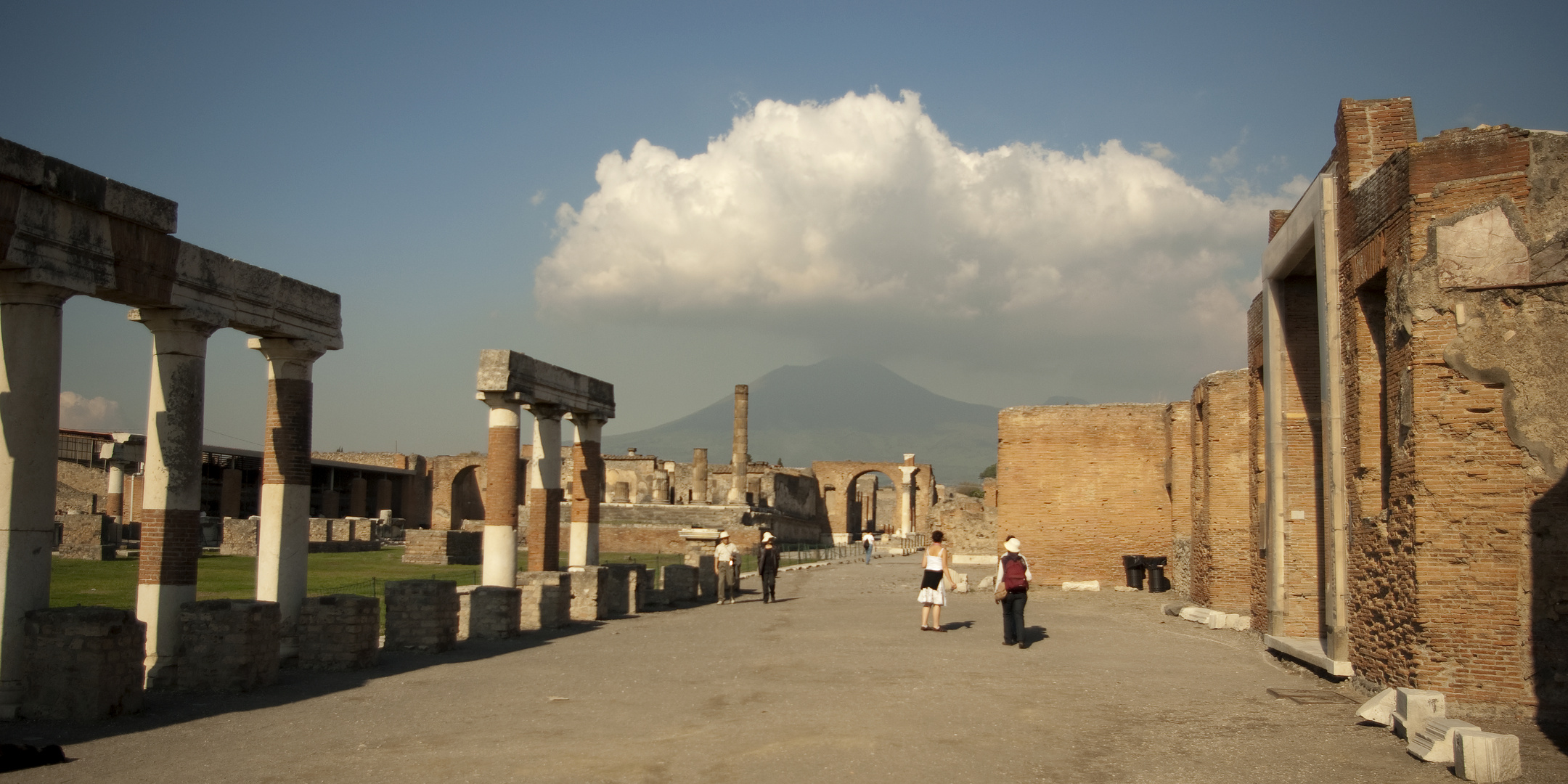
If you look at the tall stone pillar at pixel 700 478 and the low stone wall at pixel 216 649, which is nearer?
the low stone wall at pixel 216 649

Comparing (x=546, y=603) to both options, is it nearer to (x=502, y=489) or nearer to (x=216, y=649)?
(x=502, y=489)

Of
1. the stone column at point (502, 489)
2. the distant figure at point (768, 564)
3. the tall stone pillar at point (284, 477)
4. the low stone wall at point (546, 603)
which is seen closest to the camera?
the tall stone pillar at point (284, 477)

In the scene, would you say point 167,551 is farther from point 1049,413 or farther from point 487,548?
point 1049,413

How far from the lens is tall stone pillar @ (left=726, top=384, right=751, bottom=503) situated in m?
50.5

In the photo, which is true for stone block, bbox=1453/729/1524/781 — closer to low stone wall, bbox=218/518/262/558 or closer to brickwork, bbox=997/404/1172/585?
brickwork, bbox=997/404/1172/585

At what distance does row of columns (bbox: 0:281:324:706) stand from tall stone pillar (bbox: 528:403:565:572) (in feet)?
18.6

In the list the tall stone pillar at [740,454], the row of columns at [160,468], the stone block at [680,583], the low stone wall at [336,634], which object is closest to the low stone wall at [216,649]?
the row of columns at [160,468]

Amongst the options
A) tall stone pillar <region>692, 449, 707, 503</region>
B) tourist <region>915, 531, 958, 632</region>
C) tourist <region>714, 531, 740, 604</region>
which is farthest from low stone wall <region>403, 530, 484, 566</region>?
tall stone pillar <region>692, 449, 707, 503</region>

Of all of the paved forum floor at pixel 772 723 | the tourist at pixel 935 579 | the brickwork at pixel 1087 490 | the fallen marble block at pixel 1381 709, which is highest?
the brickwork at pixel 1087 490

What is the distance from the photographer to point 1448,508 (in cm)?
929

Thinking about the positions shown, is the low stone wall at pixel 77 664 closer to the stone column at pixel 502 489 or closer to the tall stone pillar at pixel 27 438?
the tall stone pillar at pixel 27 438

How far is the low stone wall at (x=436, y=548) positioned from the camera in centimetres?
3180

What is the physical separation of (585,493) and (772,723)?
12.6 metres

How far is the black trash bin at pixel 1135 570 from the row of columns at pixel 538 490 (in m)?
11.1
